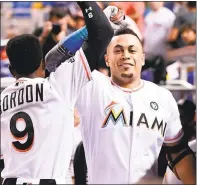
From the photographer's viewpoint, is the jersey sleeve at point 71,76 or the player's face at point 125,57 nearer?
the jersey sleeve at point 71,76

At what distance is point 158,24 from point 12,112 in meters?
1.93

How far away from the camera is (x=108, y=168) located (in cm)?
301

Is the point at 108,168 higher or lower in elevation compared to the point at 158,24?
lower

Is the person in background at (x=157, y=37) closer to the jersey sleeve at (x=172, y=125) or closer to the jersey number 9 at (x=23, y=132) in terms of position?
the jersey sleeve at (x=172, y=125)

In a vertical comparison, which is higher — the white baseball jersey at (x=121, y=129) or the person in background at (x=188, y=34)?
the person in background at (x=188, y=34)

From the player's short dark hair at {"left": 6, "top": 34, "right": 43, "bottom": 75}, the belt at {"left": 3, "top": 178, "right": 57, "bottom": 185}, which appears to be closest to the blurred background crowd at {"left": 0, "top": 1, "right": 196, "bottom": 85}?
the player's short dark hair at {"left": 6, "top": 34, "right": 43, "bottom": 75}

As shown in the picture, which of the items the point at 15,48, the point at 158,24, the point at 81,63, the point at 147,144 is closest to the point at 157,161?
the point at 147,144

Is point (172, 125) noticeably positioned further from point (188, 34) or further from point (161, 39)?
point (188, 34)

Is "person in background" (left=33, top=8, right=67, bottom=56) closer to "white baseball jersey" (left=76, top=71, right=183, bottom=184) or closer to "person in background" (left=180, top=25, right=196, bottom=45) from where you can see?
"white baseball jersey" (left=76, top=71, right=183, bottom=184)

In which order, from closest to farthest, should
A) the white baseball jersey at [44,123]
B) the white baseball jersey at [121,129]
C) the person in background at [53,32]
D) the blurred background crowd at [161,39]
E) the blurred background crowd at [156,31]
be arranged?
1. the white baseball jersey at [44,123]
2. the white baseball jersey at [121,129]
3. the person in background at [53,32]
4. the blurred background crowd at [161,39]
5. the blurred background crowd at [156,31]

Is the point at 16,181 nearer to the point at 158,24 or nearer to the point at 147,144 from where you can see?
the point at 147,144

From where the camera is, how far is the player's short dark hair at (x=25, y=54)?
2725 millimetres

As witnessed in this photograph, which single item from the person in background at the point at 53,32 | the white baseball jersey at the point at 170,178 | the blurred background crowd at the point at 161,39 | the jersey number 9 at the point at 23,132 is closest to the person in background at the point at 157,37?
the blurred background crowd at the point at 161,39

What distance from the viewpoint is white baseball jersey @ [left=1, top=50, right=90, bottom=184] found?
2.66 meters
